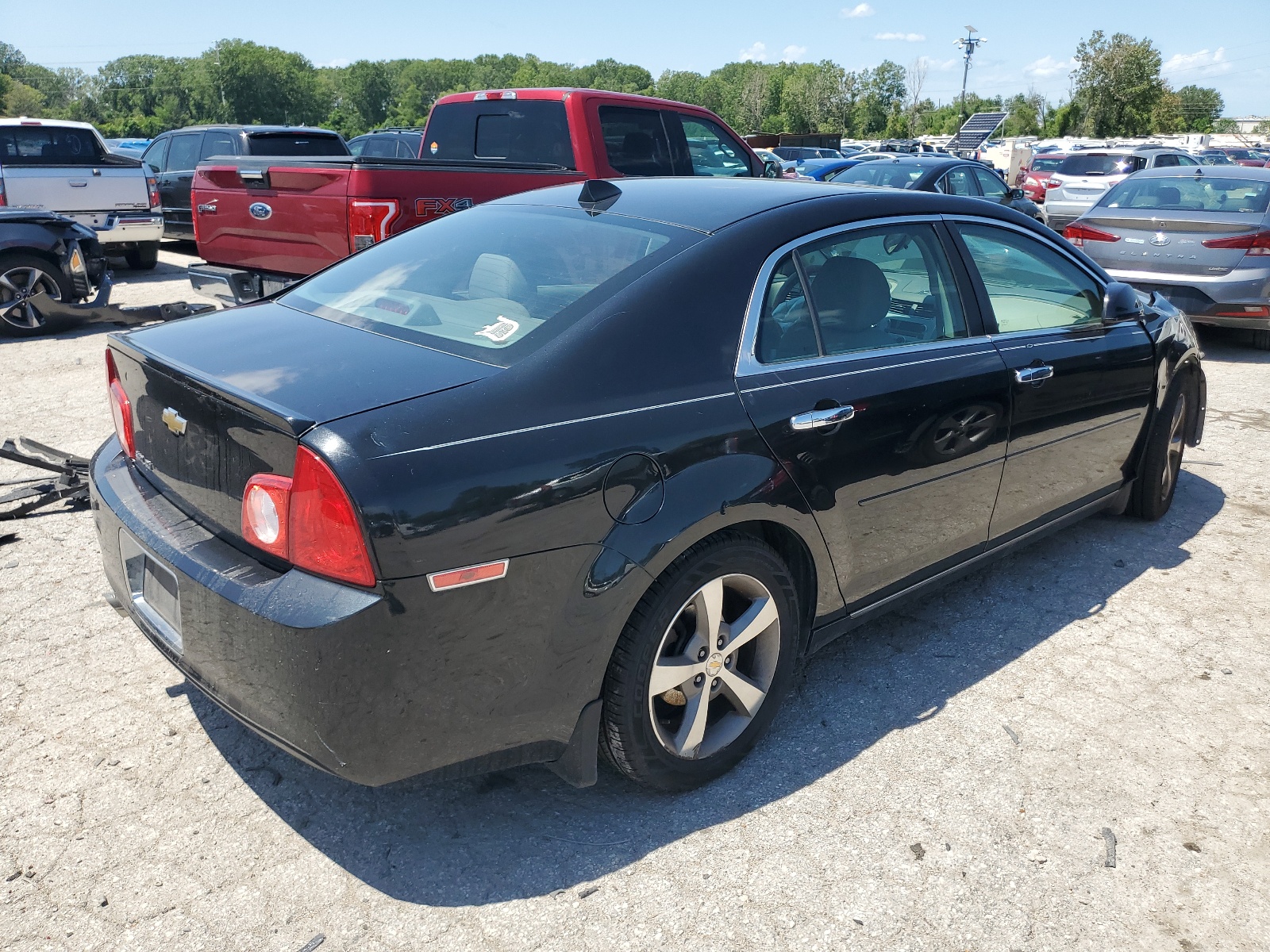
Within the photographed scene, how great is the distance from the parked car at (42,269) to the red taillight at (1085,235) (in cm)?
921

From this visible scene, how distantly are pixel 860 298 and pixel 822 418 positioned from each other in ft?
1.85

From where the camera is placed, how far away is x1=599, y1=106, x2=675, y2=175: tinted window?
7711mm

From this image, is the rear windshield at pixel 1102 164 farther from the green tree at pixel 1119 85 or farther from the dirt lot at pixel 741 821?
the green tree at pixel 1119 85

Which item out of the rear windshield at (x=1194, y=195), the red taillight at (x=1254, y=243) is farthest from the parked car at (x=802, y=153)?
the red taillight at (x=1254, y=243)

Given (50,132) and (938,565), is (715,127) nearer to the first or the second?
(938,565)

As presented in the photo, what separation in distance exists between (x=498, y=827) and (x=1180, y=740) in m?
2.18

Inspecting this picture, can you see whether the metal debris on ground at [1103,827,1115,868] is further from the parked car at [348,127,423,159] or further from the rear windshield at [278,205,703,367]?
the parked car at [348,127,423,159]

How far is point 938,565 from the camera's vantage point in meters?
3.56

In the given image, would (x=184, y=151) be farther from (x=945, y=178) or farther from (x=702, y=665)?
(x=702, y=665)

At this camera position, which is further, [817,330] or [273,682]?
[817,330]

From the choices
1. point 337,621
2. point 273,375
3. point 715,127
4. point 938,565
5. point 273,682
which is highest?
point 715,127

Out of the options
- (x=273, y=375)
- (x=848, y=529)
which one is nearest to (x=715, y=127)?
(x=848, y=529)

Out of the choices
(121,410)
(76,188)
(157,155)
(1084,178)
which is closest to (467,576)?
(121,410)

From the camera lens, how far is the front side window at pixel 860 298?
2.95 meters
